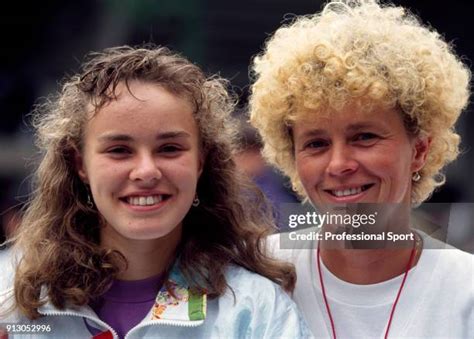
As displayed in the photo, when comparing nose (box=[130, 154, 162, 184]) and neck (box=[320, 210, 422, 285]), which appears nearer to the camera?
nose (box=[130, 154, 162, 184])

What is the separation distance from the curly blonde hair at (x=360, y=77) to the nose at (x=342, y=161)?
0.08 meters

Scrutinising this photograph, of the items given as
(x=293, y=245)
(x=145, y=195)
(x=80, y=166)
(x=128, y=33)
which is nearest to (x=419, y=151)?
(x=293, y=245)

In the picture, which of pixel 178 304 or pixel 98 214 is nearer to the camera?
pixel 178 304

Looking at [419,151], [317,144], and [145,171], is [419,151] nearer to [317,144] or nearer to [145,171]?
[317,144]

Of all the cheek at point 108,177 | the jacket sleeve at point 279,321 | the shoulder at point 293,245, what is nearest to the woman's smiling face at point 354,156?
the shoulder at point 293,245

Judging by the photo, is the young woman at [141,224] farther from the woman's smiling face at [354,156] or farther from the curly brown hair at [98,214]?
the woman's smiling face at [354,156]

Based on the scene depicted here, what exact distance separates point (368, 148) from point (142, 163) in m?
0.43

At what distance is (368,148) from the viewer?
1.37 metres

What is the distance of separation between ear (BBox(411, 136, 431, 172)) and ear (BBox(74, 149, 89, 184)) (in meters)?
0.66

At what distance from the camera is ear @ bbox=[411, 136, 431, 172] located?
146 centimetres

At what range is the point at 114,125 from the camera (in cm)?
130

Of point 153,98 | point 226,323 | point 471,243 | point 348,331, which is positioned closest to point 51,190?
point 153,98

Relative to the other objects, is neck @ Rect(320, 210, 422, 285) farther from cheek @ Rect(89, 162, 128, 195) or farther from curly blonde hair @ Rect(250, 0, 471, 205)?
cheek @ Rect(89, 162, 128, 195)

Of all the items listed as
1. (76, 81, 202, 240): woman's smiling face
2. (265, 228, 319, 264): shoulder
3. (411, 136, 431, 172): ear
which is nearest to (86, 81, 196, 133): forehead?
(76, 81, 202, 240): woman's smiling face
